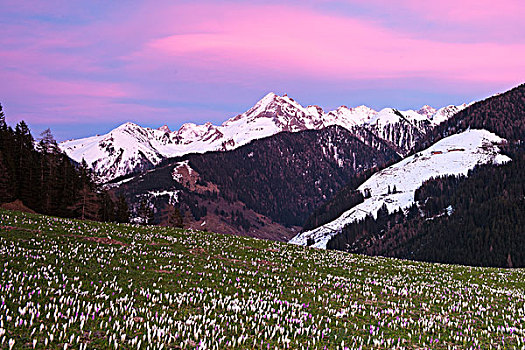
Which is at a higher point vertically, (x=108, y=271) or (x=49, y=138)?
(x=49, y=138)

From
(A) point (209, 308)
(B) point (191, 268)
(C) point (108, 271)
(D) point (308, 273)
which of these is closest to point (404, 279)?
(D) point (308, 273)

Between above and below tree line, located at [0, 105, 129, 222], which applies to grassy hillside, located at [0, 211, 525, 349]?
below

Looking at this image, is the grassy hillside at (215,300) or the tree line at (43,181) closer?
the grassy hillside at (215,300)

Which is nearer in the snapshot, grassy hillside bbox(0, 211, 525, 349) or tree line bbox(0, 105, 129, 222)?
grassy hillside bbox(0, 211, 525, 349)

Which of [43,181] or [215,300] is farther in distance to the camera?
[43,181]

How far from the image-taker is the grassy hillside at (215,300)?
1136 centimetres

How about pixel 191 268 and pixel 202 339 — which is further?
pixel 191 268

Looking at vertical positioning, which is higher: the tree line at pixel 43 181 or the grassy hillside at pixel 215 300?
the tree line at pixel 43 181

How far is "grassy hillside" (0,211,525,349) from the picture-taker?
11359mm

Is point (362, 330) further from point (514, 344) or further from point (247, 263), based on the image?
point (247, 263)

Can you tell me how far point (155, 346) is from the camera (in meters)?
10.4

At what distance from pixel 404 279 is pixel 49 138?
88207 mm

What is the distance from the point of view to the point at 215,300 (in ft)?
51.2

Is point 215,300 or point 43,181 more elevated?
point 43,181
